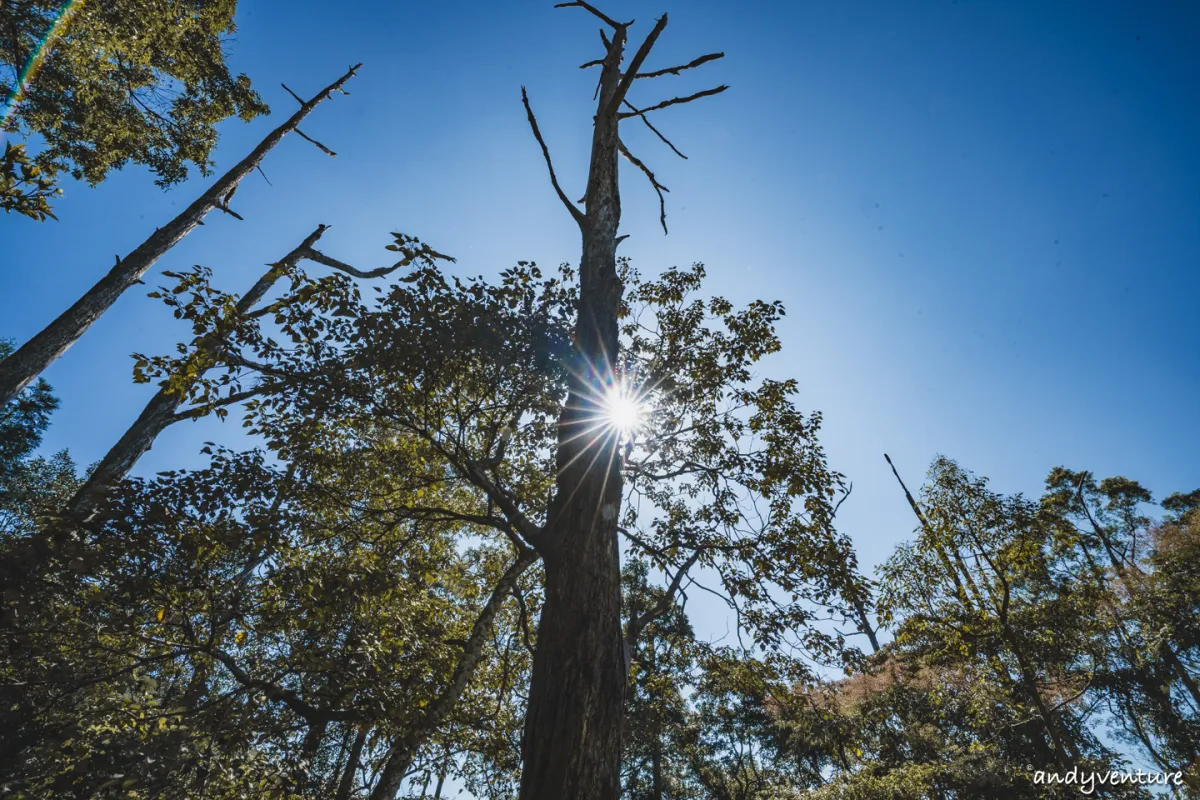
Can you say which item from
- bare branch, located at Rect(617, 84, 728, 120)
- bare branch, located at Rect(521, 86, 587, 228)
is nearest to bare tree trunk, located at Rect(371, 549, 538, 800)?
bare branch, located at Rect(521, 86, 587, 228)

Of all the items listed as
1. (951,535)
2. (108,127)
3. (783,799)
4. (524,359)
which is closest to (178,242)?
(108,127)

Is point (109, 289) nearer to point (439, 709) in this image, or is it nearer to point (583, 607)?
point (439, 709)

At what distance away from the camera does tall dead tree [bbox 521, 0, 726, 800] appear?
2.21m

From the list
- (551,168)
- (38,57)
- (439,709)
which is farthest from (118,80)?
(439,709)

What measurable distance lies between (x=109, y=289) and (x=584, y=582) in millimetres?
8984

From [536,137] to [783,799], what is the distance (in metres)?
16.6

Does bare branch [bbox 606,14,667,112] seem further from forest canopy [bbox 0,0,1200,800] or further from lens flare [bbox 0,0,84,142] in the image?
lens flare [bbox 0,0,84,142]

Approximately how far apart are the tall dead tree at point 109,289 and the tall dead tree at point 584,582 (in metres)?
7.23

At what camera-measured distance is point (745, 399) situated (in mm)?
6840

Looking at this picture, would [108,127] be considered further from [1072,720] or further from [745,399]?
→ [1072,720]

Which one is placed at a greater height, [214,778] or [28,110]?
[28,110]

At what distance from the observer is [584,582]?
9.11ft

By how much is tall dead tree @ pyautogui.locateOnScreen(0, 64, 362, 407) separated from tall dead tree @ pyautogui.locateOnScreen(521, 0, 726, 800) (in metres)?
7.23

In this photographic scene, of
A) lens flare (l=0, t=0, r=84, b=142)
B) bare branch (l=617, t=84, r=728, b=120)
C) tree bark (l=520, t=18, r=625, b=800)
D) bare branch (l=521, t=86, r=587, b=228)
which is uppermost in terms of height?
lens flare (l=0, t=0, r=84, b=142)
